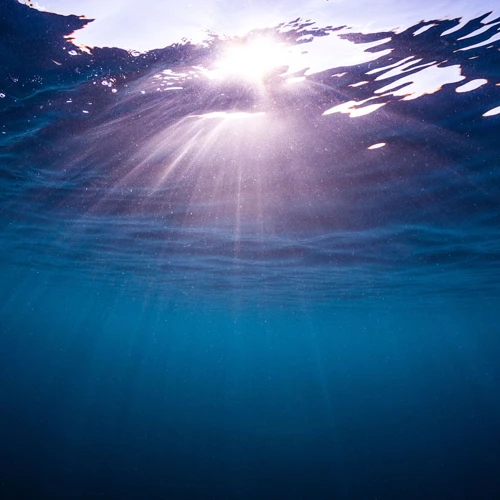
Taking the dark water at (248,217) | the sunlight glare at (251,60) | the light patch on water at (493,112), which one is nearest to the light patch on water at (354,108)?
the dark water at (248,217)

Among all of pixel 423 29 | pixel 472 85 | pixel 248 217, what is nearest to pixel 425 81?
pixel 472 85

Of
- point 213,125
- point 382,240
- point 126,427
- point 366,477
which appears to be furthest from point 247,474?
point 213,125

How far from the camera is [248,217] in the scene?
1405cm

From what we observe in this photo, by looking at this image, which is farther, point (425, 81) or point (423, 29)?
point (425, 81)

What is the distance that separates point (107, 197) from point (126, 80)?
7.10 meters

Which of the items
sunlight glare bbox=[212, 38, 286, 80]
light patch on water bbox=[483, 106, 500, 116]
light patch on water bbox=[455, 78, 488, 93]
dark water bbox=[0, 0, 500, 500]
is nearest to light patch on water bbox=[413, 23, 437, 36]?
dark water bbox=[0, 0, 500, 500]

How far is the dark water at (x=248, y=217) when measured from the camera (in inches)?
271

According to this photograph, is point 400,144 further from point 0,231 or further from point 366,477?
point 0,231

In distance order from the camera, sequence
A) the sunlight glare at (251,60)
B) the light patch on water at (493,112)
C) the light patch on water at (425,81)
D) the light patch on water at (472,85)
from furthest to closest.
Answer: the light patch on water at (493,112)
the light patch on water at (472,85)
the light patch on water at (425,81)
the sunlight glare at (251,60)

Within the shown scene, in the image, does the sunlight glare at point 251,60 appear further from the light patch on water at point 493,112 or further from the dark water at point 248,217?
the light patch on water at point 493,112

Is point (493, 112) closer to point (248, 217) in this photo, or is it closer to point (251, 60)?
point (251, 60)

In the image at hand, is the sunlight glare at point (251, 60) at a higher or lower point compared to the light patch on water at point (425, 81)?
higher

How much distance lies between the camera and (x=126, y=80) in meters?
7.16

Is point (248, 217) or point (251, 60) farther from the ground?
point (248, 217)
